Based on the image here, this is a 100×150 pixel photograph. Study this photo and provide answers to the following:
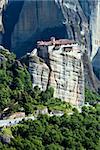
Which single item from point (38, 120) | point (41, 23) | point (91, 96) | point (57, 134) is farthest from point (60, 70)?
point (41, 23)

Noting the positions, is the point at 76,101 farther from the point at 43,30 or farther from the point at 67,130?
the point at 43,30

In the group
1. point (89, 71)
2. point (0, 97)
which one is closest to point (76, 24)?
point (89, 71)

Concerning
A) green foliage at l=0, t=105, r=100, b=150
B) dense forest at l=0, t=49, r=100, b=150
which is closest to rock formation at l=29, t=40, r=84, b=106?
dense forest at l=0, t=49, r=100, b=150

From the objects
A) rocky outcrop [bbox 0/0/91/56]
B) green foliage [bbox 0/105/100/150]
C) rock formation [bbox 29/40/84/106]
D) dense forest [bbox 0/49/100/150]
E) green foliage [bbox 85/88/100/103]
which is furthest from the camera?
rocky outcrop [bbox 0/0/91/56]

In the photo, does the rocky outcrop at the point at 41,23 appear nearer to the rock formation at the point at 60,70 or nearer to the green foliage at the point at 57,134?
the rock formation at the point at 60,70

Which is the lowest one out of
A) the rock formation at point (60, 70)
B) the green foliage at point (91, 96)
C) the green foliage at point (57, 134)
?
the green foliage at point (91, 96)

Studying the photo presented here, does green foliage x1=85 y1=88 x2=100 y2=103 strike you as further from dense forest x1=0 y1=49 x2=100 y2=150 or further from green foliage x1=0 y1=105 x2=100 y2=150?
green foliage x1=0 y1=105 x2=100 y2=150

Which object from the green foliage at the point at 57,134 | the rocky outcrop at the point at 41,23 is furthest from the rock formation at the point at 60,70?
the rocky outcrop at the point at 41,23
